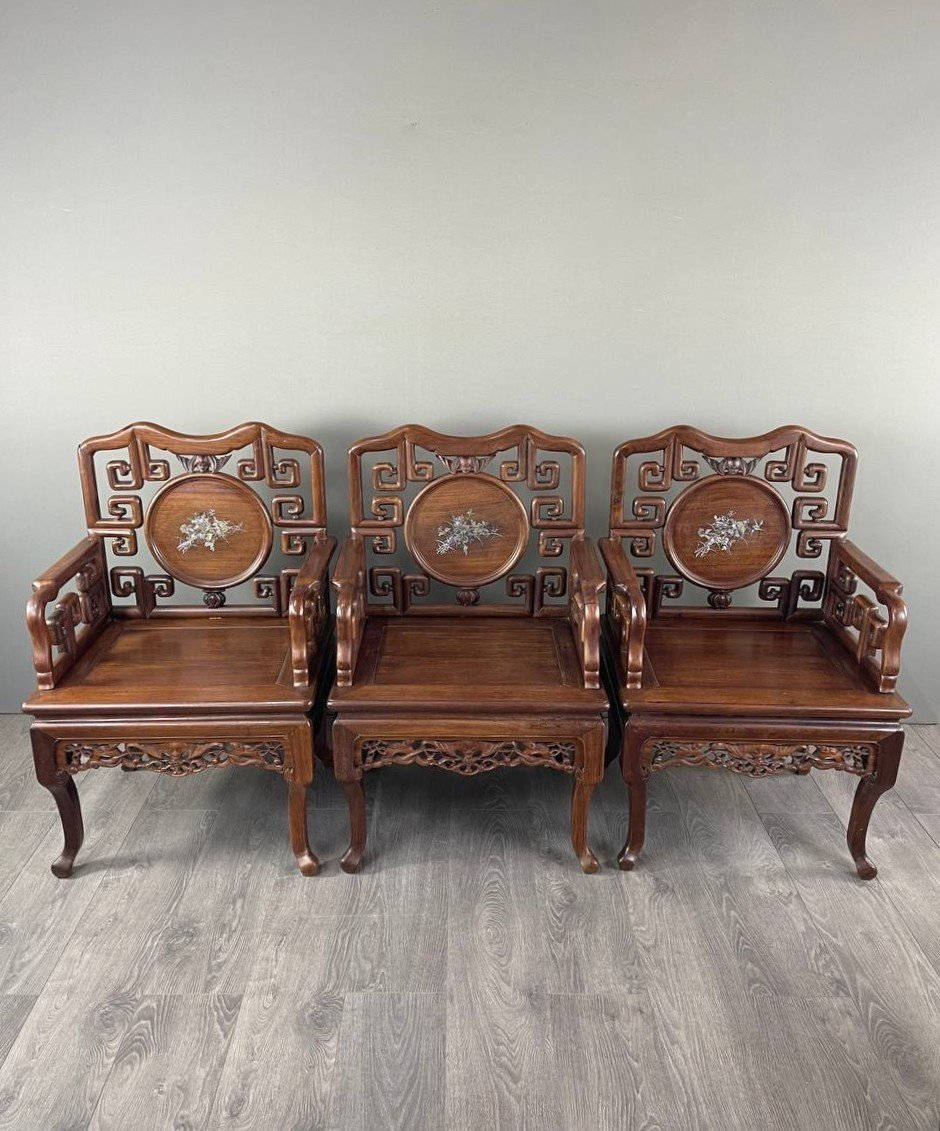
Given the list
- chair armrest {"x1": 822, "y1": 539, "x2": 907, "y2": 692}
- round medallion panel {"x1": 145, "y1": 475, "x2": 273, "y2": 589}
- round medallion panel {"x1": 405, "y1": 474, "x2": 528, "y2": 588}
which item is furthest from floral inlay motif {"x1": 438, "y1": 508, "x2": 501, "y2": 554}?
chair armrest {"x1": 822, "y1": 539, "x2": 907, "y2": 692}

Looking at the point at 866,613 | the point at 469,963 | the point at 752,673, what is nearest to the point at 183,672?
the point at 469,963

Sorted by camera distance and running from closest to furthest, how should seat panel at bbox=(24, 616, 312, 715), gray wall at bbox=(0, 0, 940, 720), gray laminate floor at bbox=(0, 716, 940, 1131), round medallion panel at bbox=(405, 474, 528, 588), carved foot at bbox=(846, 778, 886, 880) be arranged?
gray laminate floor at bbox=(0, 716, 940, 1131), seat panel at bbox=(24, 616, 312, 715), carved foot at bbox=(846, 778, 886, 880), gray wall at bbox=(0, 0, 940, 720), round medallion panel at bbox=(405, 474, 528, 588)

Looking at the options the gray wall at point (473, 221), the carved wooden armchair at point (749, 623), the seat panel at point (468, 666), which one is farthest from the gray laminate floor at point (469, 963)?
the gray wall at point (473, 221)

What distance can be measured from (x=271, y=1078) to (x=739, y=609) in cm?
154

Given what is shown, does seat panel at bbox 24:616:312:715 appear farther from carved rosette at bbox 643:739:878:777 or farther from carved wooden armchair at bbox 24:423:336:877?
carved rosette at bbox 643:739:878:777

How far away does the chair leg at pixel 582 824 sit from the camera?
2021mm

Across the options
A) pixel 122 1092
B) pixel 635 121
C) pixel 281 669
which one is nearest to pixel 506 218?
pixel 635 121

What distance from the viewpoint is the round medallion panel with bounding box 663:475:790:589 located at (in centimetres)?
228

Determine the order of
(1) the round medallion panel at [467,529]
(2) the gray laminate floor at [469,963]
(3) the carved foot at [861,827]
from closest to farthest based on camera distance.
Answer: (2) the gray laminate floor at [469,963] < (3) the carved foot at [861,827] < (1) the round medallion panel at [467,529]

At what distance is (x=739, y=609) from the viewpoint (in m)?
2.35

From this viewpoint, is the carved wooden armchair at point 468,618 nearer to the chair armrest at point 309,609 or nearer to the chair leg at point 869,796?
the chair armrest at point 309,609

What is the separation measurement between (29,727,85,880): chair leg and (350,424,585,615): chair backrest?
826 mm

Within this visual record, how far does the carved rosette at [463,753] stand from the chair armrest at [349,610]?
17cm

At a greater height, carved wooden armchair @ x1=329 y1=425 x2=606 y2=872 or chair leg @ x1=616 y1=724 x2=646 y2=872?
carved wooden armchair @ x1=329 y1=425 x2=606 y2=872
